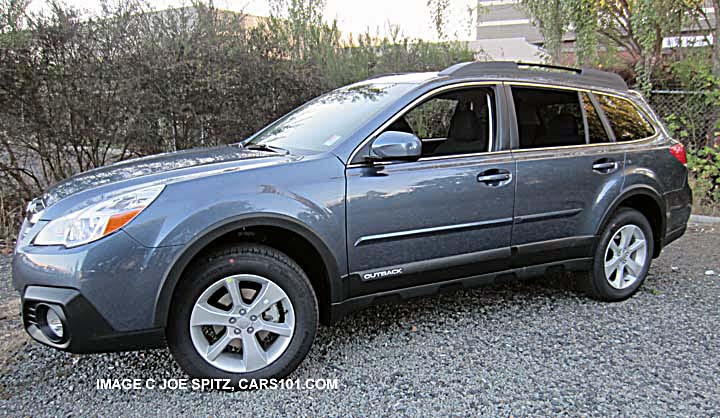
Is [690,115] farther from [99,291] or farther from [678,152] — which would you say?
[99,291]

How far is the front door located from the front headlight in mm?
1100

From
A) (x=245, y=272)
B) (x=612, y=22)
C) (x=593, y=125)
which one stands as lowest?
(x=245, y=272)

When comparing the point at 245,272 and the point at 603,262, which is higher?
the point at 245,272

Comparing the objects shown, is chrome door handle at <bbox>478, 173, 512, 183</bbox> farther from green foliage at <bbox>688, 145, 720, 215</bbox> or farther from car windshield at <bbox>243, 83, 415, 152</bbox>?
green foliage at <bbox>688, 145, 720, 215</bbox>

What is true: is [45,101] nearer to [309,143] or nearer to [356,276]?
[309,143]

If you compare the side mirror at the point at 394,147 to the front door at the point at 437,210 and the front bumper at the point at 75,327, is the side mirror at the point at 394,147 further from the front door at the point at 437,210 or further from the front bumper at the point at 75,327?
the front bumper at the point at 75,327

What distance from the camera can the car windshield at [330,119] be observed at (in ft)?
11.3

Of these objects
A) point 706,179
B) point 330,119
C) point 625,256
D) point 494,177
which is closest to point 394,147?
point 330,119

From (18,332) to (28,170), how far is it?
3.04 metres

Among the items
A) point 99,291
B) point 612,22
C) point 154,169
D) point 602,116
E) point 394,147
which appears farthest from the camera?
point 612,22

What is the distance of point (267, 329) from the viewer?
3000 mm

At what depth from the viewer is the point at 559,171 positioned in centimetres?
388

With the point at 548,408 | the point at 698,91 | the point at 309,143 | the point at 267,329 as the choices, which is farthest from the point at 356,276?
the point at 698,91

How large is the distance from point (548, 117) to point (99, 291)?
3.08m
